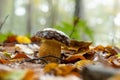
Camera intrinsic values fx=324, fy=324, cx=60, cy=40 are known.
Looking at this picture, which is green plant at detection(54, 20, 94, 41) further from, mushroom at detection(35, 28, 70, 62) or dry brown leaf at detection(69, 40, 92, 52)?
mushroom at detection(35, 28, 70, 62)

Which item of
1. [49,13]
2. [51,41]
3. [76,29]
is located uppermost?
[51,41]

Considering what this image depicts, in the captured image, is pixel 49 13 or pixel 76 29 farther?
pixel 49 13

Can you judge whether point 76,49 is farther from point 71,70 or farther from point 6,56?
point 71,70

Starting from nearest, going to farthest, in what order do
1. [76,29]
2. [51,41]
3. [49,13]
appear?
[51,41] → [76,29] → [49,13]

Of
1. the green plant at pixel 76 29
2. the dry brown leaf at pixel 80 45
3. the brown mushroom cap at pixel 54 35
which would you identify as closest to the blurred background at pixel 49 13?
the green plant at pixel 76 29

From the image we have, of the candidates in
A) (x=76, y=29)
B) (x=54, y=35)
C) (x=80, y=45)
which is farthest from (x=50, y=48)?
(x=76, y=29)

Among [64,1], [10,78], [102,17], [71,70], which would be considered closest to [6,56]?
[71,70]

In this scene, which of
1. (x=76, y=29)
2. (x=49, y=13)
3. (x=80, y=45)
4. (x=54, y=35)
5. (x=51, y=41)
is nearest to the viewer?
(x=54, y=35)

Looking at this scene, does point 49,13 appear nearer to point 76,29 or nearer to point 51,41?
point 76,29

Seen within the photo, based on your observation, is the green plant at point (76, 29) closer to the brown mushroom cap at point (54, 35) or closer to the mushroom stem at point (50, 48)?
the mushroom stem at point (50, 48)
